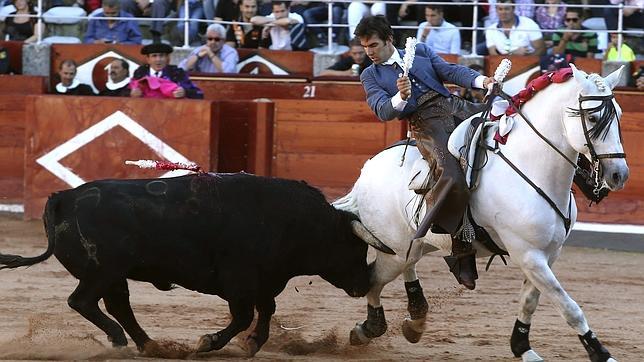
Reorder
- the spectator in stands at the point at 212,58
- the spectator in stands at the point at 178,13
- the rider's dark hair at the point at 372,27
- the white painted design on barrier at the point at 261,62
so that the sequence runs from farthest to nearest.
Answer: the spectator in stands at the point at 178,13 → the white painted design on barrier at the point at 261,62 → the spectator in stands at the point at 212,58 → the rider's dark hair at the point at 372,27

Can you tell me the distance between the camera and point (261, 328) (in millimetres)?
6887

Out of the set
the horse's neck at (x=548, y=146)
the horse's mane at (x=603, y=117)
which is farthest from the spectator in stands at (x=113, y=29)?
the horse's mane at (x=603, y=117)

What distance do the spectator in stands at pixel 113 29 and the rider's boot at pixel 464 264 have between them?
7.99m

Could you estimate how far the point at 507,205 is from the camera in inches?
250

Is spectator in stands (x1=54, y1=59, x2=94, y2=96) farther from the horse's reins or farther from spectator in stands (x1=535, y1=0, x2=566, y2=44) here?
the horse's reins

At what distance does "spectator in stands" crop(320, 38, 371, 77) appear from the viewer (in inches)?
504

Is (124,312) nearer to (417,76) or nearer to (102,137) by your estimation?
(417,76)

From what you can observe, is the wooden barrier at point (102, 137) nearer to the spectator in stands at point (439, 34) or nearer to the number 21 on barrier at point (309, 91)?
the number 21 on barrier at point (309, 91)

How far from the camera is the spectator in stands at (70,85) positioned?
509 inches

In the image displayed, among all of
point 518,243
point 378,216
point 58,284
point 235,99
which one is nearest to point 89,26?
point 235,99

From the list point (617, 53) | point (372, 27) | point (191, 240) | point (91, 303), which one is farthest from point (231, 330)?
point (617, 53)

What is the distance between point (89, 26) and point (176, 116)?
253 centimetres

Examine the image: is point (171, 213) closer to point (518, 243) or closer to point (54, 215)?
point (54, 215)

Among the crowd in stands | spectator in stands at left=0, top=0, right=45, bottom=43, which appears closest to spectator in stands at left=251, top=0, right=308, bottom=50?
the crowd in stands
